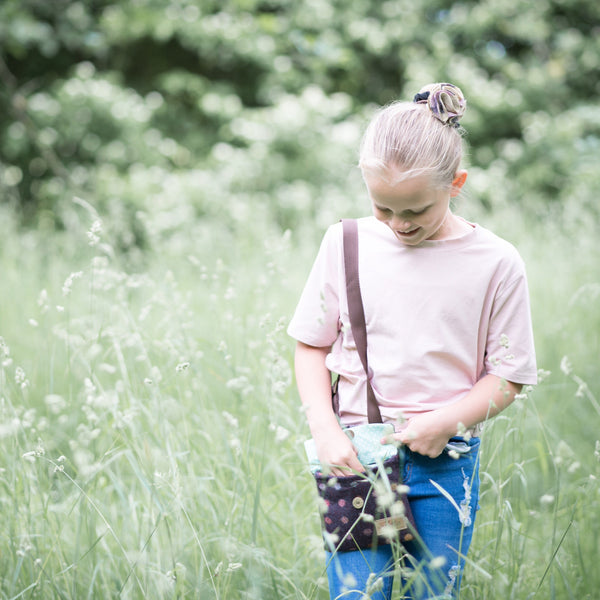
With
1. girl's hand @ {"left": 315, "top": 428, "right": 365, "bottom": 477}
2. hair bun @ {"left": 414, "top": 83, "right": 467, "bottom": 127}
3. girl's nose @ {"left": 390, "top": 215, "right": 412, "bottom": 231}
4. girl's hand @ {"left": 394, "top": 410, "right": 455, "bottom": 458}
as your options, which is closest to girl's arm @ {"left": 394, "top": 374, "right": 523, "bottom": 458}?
girl's hand @ {"left": 394, "top": 410, "right": 455, "bottom": 458}

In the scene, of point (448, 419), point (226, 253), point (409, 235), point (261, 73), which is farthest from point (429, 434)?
point (261, 73)

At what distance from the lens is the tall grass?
147 cm

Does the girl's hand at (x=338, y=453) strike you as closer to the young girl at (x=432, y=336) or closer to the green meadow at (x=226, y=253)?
the young girl at (x=432, y=336)

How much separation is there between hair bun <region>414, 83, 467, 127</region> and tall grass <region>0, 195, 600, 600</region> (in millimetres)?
→ 570

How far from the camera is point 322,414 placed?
1.38 metres

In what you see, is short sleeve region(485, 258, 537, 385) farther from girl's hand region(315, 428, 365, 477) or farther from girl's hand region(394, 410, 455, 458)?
girl's hand region(315, 428, 365, 477)

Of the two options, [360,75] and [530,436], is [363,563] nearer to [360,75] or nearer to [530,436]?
[530,436]

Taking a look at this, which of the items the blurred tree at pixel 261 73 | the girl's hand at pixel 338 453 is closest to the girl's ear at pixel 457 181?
the girl's hand at pixel 338 453

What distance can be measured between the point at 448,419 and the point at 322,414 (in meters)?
0.25

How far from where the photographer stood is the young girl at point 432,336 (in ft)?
4.31

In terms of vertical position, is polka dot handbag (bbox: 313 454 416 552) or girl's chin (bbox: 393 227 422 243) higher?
girl's chin (bbox: 393 227 422 243)

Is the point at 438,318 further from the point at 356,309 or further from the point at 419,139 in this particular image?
the point at 419,139

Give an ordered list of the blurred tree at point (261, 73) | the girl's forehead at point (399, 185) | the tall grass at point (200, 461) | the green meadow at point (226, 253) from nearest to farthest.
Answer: the girl's forehead at point (399, 185), the tall grass at point (200, 461), the green meadow at point (226, 253), the blurred tree at point (261, 73)

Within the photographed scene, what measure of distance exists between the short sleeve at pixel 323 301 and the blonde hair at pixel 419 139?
0.66ft
